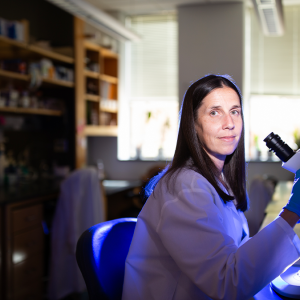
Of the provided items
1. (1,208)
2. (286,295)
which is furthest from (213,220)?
(1,208)

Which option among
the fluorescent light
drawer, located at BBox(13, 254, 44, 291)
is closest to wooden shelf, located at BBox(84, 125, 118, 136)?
the fluorescent light

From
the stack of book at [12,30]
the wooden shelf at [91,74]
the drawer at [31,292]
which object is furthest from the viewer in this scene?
the wooden shelf at [91,74]

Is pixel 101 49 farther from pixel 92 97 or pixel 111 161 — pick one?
pixel 111 161

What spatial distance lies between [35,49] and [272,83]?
9.68ft

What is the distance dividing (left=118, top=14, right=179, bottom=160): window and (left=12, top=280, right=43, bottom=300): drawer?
8.11ft

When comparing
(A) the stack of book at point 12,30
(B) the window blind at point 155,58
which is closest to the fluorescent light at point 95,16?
(A) the stack of book at point 12,30

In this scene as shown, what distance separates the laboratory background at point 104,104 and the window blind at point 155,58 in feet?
0.05

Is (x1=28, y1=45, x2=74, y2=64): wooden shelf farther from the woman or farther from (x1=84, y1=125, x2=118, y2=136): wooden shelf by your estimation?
the woman

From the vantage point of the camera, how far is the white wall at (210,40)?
427 cm

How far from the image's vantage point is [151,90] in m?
4.85

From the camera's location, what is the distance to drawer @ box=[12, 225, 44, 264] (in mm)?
2318

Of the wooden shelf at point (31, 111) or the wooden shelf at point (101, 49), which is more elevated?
the wooden shelf at point (101, 49)

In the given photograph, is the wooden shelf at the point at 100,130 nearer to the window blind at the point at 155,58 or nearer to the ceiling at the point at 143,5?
the window blind at the point at 155,58

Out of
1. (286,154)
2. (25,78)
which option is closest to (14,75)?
(25,78)
